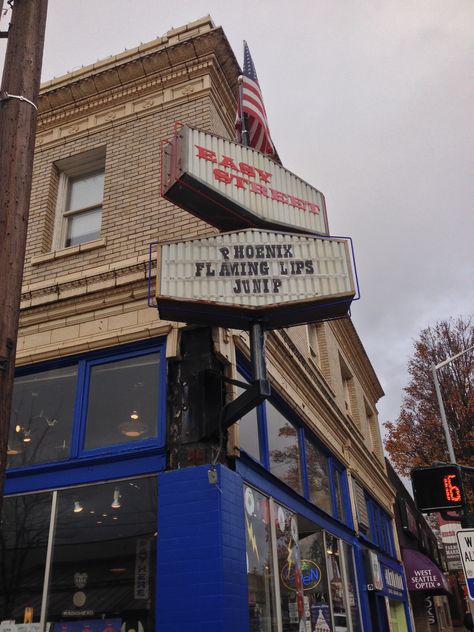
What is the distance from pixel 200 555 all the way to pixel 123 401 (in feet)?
7.93

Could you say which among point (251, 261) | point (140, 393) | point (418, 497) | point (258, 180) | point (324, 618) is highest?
point (258, 180)

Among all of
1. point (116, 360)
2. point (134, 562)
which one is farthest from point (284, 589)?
point (116, 360)

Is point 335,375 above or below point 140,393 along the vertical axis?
above

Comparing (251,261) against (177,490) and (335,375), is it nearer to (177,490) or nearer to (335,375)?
(177,490)

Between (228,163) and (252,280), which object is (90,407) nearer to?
(252,280)

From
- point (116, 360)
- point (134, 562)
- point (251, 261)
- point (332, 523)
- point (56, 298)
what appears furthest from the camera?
point (332, 523)

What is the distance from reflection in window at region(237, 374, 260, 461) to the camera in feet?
27.5

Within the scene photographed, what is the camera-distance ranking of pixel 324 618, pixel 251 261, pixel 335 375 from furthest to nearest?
pixel 335 375 < pixel 324 618 < pixel 251 261

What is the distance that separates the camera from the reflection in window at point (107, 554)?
6570mm

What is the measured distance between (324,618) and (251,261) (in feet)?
20.6

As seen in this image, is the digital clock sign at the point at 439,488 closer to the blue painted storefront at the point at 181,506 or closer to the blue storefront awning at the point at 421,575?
the blue painted storefront at the point at 181,506

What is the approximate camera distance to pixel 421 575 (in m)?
21.2

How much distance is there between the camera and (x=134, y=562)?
668 cm

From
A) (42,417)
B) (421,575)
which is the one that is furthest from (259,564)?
(421,575)
